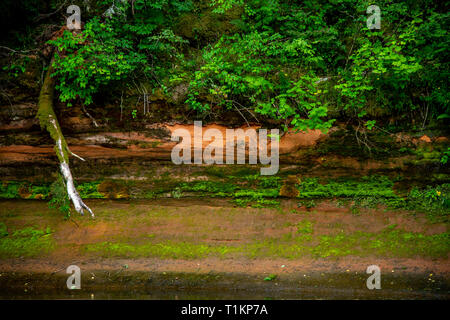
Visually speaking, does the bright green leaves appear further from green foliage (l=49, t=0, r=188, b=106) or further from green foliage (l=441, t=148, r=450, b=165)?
green foliage (l=441, t=148, r=450, b=165)

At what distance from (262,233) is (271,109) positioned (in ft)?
8.04

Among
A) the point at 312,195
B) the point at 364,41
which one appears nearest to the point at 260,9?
the point at 364,41

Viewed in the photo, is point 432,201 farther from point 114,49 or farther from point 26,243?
point 26,243

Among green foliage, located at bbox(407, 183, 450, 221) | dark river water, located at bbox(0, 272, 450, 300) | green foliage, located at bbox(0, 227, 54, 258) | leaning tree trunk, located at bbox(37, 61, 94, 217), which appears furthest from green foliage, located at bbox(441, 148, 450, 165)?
green foliage, located at bbox(0, 227, 54, 258)

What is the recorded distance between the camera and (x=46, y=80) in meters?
6.93

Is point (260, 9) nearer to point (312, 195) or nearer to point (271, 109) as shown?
point (271, 109)

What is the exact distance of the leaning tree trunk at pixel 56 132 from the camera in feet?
21.4

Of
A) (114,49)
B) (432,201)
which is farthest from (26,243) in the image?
(432,201)

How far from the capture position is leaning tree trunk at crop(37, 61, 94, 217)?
6524mm

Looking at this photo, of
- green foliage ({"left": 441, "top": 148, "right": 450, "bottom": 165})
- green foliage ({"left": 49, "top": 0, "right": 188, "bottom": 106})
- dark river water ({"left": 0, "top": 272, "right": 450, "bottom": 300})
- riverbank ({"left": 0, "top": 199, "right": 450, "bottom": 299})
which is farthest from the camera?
green foliage ({"left": 441, "top": 148, "right": 450, "bottom": 165})

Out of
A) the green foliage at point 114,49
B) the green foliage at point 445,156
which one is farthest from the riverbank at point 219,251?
the green foliage at point 114,49

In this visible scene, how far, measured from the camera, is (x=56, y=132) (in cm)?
664

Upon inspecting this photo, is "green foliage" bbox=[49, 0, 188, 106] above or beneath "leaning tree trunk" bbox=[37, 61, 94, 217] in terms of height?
above

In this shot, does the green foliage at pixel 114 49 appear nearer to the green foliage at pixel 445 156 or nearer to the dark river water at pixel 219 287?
the dark river water at pixel 219 287
